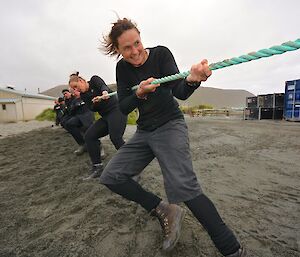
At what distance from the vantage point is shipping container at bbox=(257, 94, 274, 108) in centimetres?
1395

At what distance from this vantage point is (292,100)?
12.1 m

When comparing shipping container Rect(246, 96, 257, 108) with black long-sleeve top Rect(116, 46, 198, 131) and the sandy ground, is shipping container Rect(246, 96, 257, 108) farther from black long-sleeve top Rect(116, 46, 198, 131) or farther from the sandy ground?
black long-sleeve top Rect(116, 46, 198, 131)

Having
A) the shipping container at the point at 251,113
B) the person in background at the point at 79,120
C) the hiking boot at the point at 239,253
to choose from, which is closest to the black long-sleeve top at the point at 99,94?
the person in background at the point at 79,120

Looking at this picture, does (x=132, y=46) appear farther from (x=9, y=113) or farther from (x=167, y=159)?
(x=9, y=113)

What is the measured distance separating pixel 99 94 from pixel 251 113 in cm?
1343

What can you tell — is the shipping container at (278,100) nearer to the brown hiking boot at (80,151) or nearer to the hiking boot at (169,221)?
the brown hiking boot at (80,151)

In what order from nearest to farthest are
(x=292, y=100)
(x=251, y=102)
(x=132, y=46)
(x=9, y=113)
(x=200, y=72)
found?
(x=200, y=72), (x=132, y=46), (x=292, y=100), (x=251, y=102), (x=9, y=113)

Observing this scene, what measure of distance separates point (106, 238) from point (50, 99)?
34.8 m

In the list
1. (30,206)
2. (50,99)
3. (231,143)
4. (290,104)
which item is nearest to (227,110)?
(290,104)

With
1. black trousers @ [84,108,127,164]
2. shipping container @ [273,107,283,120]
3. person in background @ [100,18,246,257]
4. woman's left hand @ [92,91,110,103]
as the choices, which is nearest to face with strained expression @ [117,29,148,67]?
person in background @ [100,18,246,257]

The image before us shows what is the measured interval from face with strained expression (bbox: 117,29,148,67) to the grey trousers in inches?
21.3

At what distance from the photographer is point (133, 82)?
6.44ft

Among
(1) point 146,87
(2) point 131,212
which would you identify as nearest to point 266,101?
(2) point 131,212

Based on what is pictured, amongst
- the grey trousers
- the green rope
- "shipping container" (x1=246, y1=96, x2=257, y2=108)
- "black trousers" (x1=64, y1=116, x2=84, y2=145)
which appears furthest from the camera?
"shipping container" (x1=246, y1=96, x2=257, y2=108)
